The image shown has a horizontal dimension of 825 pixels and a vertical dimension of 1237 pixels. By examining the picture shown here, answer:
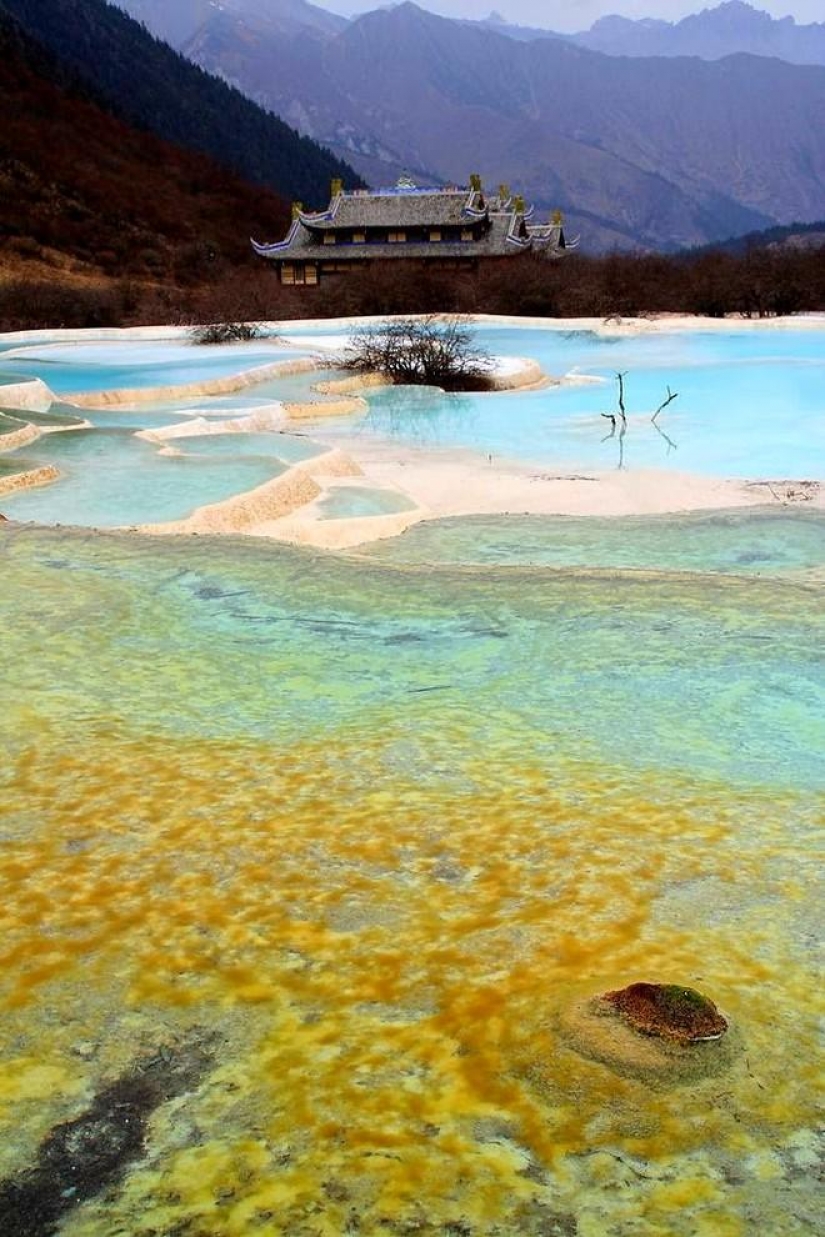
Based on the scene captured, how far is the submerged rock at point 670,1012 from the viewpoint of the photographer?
2.16 metres

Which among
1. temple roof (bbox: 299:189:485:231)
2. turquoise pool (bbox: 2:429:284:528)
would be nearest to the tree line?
temple roof (bbox: 299:189:485:231)

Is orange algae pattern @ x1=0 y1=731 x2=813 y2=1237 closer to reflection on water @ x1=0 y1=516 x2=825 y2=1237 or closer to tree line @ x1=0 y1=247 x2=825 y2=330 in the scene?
reflection on water @ x1=0 y1=516 x2=825 y2=1237

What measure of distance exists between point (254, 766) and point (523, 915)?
1187 millimetres

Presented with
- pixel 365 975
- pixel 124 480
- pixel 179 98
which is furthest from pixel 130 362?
pixel 179 98

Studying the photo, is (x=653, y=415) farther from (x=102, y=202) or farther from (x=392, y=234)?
(x=102, y=202)

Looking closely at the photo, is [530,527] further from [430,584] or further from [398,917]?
[398,917]

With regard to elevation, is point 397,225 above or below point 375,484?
above

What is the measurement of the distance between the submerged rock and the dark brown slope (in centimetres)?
3986

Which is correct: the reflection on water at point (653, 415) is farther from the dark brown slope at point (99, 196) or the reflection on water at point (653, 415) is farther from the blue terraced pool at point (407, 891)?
the dark brown slope at point (99, 196)

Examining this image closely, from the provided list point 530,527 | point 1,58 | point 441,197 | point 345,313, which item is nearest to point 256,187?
point 1,58

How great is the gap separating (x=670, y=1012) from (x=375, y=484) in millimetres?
7960

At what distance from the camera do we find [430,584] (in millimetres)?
5941

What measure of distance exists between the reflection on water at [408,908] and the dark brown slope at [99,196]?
37.5m

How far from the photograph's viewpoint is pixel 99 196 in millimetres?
46875
